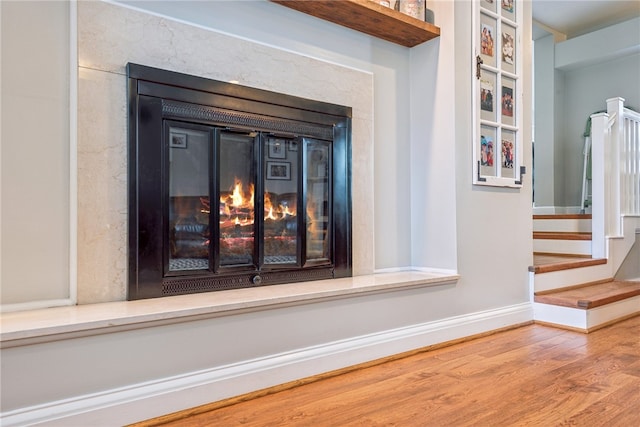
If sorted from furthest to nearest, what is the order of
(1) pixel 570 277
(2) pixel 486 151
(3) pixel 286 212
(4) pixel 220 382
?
(1) pixel 570 277 → (2) pixel 486 151 → (3) pixel 286 212 → (4) pixel 220 382

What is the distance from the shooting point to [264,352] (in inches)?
73.5

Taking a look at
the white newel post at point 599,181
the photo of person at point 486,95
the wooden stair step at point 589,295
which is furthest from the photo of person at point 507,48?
the wooden stair step at point 589,295

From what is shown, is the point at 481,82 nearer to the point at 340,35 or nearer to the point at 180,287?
the point at 340,35

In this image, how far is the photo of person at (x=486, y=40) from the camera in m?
2.85

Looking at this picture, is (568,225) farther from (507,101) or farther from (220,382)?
(220,382)

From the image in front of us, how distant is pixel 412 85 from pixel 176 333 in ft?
7.25

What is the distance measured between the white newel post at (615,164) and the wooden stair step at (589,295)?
1.78 feet

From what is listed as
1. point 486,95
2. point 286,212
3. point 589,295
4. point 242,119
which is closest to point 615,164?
point 589,295

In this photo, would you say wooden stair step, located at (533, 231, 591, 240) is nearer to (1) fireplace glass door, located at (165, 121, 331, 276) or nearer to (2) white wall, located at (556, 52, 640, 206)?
(2) white wall, located at (556, 52, 640, 206)

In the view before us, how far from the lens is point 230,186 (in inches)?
83.9

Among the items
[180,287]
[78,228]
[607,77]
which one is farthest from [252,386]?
[607,77]

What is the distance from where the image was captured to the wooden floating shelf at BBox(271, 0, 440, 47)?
233cm

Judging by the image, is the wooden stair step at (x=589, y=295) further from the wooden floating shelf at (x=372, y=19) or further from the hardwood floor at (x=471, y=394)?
the wooden floating shelf at (x=372, y=19)

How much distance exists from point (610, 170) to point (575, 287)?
1.13 m
